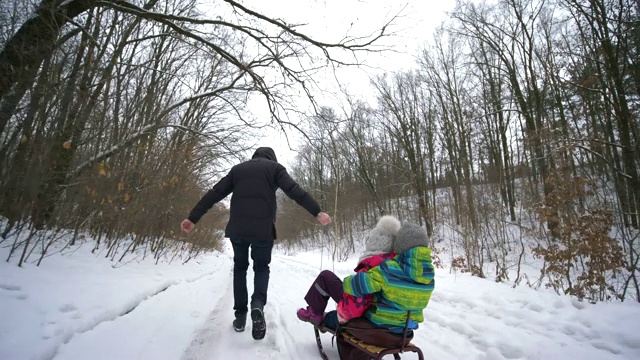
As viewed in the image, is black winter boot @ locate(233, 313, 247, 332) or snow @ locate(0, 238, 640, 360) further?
black winter boot @ locate(233, 313, 247, 332)

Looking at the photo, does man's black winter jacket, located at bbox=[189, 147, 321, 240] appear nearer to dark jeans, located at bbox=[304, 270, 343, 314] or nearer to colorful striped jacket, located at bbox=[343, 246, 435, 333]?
dark jeans, located at bbox=[304, 270, 343, 314]

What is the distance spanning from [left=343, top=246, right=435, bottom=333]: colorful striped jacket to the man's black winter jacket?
1.00m

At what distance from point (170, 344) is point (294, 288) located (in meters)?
3.91

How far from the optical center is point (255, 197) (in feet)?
9.78

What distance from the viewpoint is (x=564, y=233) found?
4.94m

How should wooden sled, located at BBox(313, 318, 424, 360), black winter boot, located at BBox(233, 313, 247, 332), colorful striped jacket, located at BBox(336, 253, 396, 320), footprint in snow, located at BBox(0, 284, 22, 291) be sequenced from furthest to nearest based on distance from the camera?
1. black winter boot, located at BBox(233, 313, 247, 332)
2. footprint in snow, located at BBox(0, 284, 22, 291)
3. colorful striped jacket, located at BBox(336, 253, 396, 320)
4. wooden sled, located at BBox(313, 318, 424, 360)

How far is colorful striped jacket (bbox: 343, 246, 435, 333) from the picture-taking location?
2047 mm

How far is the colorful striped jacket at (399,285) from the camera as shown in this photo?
2047 mm

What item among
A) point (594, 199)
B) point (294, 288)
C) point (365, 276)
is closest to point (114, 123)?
point (294, 288)

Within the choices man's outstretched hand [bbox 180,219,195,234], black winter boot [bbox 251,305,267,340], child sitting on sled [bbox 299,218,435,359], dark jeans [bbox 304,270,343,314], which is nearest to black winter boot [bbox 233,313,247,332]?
black winter boot [bbox 251,305,267,340]

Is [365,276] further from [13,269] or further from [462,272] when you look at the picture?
[462,272]

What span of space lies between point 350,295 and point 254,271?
1179mm

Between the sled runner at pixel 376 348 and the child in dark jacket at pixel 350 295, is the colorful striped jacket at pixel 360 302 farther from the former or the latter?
the sled runner at pixel 376 348

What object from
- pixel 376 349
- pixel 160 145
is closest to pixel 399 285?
Answer: pixel 376 349
